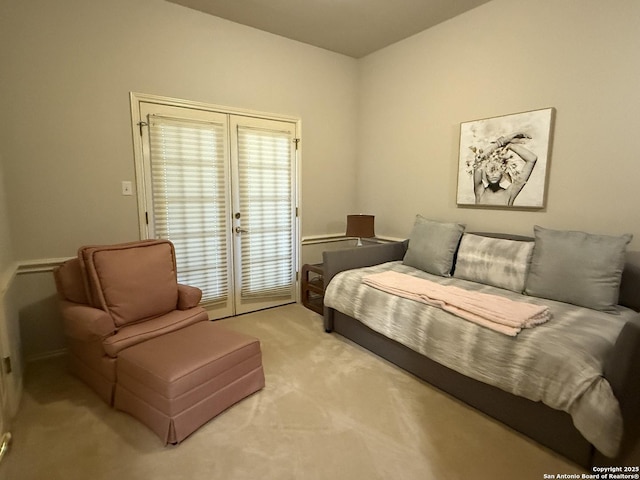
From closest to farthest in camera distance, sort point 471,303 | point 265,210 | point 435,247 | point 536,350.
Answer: point 536,350
point 471,303
point 435,247
point 265,210

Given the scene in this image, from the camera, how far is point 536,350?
1670 mm

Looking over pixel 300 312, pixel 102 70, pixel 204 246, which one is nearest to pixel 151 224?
pixel 204 246

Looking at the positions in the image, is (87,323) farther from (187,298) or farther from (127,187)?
(127,187)

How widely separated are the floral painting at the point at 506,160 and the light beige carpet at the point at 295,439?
1703mm

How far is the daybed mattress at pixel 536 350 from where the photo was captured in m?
1.45

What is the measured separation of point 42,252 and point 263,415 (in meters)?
2.04

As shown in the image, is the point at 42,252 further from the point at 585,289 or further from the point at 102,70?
the point at 585,289

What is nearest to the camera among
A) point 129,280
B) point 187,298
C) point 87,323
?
point 87,323

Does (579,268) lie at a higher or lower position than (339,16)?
lower

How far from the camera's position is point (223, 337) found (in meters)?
2.13

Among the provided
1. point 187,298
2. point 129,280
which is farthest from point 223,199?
point 129,280

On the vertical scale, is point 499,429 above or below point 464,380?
below

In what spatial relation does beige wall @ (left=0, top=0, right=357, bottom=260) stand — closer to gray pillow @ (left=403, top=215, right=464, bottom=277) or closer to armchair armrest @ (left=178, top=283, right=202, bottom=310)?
armchair armrest @ (left=178, top=283, right=202, bottom=310)

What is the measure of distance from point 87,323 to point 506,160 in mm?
3256
